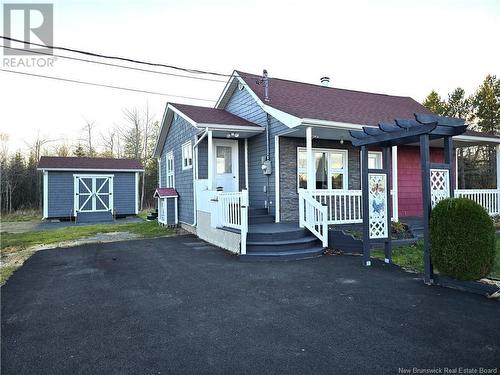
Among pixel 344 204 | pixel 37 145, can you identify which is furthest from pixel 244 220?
pixel 37 145

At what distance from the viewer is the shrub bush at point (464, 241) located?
4258 mm

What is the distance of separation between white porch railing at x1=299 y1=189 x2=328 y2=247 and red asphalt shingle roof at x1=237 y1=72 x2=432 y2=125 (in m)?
1.97

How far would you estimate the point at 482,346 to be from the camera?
2.82 meters

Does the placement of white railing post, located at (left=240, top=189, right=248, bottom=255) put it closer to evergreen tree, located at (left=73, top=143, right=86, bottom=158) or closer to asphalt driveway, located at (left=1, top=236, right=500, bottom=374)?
asphalt driveway, located at (left=1, top=236, right=500, bottom=374)

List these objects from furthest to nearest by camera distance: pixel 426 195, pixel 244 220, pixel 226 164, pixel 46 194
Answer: pixel 46 194 < pixel 226 164 < pixel 244 220 < pixel 426 195

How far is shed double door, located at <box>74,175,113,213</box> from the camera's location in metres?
17.1

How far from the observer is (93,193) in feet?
57.1

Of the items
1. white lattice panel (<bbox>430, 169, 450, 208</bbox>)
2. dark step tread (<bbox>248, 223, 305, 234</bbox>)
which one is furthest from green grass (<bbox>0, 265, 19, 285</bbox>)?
white lattice panel (<bbox>430, 169, 450, 208</bbox>)

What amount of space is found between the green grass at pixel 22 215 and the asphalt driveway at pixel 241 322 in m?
15.2

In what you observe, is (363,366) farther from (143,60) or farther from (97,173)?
(97,173)

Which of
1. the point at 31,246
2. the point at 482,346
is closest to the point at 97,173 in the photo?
the point at 31,246

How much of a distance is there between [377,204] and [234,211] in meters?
3.12

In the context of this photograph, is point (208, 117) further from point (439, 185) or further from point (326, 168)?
point (439, 185)

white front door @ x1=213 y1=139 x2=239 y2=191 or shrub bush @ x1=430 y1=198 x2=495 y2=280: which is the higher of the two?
white front door @ x1=213 y1=139 x2=239 y2=191
